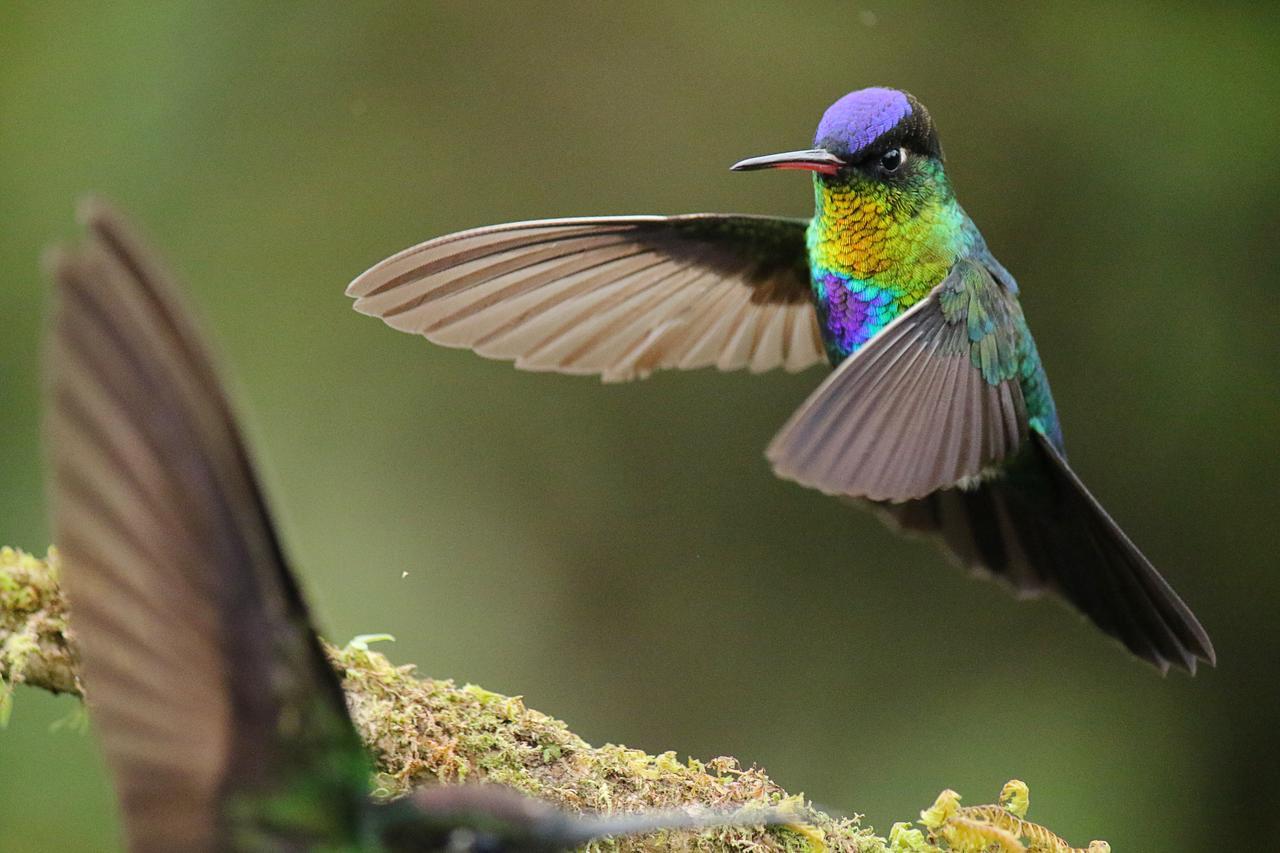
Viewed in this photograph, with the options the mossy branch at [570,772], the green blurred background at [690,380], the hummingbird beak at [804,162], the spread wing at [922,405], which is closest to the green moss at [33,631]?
the mossy branch at [570,772]

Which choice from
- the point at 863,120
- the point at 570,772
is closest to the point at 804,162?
the point at 863,120

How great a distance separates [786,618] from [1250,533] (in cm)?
196

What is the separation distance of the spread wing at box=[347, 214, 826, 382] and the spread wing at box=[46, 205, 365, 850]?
145 centimetres

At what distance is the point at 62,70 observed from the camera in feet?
19.6

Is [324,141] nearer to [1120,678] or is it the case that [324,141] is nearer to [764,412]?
[764,412]

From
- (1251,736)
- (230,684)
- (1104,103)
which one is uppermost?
(1104,103)

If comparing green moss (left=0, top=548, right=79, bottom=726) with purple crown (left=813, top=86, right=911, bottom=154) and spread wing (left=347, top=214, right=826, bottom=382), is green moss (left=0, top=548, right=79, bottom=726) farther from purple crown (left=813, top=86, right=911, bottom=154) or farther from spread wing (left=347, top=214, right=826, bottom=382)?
purple crown (left=813, top=86, right=911, bottom=154)

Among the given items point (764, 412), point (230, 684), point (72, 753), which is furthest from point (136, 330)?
point (764, 412)

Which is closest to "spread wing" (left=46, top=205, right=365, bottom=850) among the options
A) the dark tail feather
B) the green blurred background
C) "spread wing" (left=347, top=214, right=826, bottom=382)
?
"spread wing" (left=347, top=214, right=826, bottom=382)

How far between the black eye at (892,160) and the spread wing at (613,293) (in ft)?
1.47

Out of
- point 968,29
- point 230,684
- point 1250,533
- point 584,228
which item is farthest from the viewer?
point 968,29

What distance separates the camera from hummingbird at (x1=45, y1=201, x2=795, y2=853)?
1.36 metres

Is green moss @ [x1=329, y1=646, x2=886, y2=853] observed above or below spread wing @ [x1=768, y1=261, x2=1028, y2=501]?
below

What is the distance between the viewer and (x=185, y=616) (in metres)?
1.50
